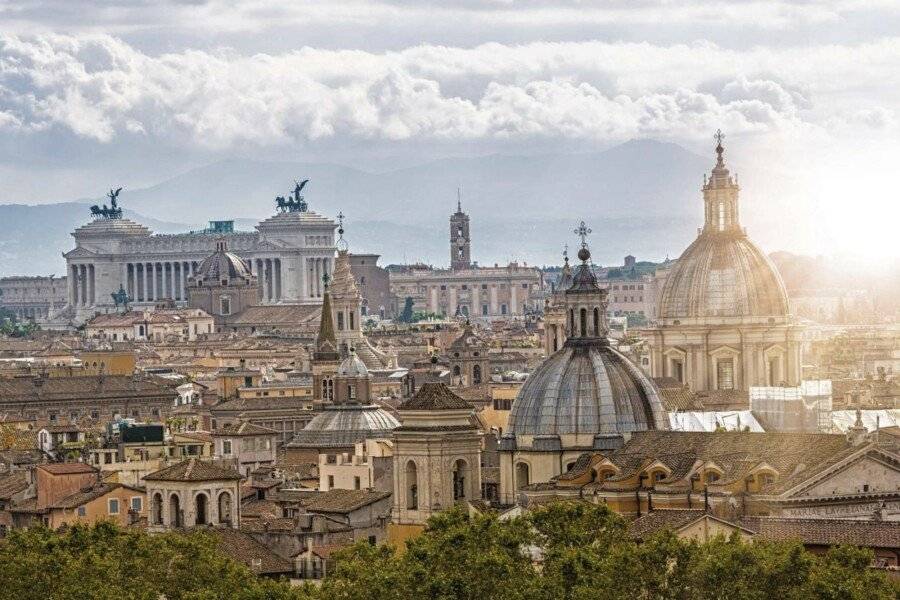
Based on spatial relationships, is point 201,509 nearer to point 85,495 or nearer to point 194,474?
point 194,474

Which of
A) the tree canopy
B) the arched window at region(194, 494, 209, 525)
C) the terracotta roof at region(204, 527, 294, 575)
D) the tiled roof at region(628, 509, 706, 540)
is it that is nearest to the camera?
the tree canopy

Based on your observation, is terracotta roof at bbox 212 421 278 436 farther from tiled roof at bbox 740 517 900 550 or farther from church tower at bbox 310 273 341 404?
tiled roof at bbox 740 517 900 550

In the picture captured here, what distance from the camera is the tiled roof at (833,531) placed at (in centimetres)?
5719

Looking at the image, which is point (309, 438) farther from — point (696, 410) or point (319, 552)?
point (319, 552)

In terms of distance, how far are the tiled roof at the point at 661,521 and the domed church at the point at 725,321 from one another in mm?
45182

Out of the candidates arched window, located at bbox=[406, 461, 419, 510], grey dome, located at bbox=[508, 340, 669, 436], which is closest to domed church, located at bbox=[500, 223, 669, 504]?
grey dome, located at bbox=[508, 340, 669, 436]

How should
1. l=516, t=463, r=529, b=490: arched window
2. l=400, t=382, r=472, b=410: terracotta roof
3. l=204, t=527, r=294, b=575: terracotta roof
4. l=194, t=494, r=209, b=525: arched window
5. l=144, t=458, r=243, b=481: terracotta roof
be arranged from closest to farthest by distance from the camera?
l=204, t=527, r=294, b=575: terracotta roof
l=516, t=463, r=529, b=490: arched window
l=400, t=382, r=472, b=410: terracotta roof
l=194, t=494, r=209, b=525: arched window
l=144, t=458, r=243, b=481: terracotta roof

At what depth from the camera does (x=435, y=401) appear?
243ft

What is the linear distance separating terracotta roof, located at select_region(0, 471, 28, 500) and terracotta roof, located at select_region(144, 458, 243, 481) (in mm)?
8159

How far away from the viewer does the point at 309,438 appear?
101 metres

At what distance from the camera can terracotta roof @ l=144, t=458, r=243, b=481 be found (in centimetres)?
7819

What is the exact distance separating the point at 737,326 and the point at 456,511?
152 ft

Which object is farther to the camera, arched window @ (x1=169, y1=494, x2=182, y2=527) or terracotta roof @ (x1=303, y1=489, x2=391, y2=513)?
terracotta roof @ (x1=303, y1=489, x2=391, y2=513)

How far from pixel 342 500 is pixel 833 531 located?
23.4m
